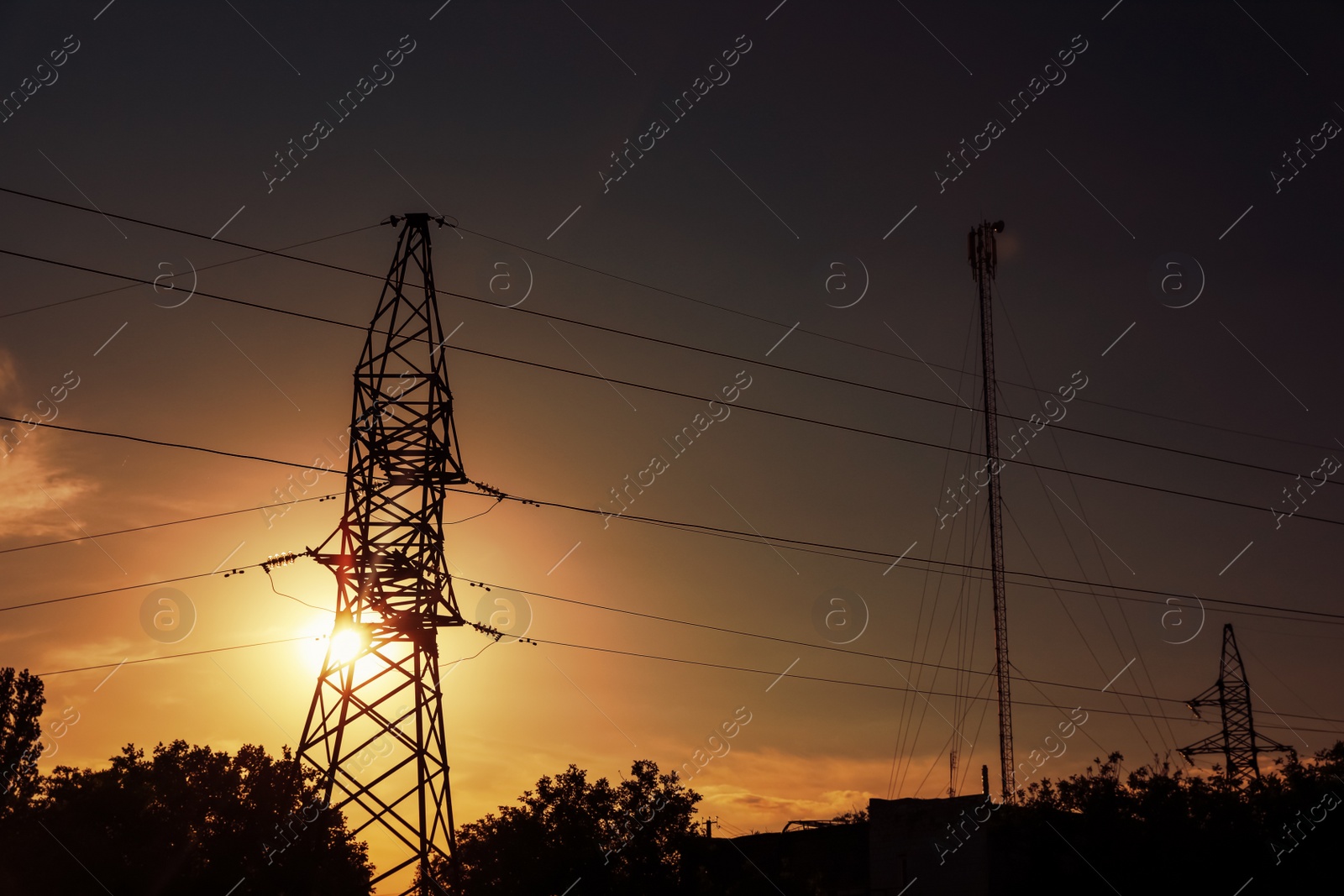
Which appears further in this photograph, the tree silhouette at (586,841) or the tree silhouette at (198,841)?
the tree silhouette at (586,841)

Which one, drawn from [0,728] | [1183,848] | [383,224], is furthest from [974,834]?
[0,728]

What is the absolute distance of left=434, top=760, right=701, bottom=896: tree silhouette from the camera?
5138 centimetres

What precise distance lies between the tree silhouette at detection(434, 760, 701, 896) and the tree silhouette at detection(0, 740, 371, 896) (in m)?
12.3

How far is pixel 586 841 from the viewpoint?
52.8m

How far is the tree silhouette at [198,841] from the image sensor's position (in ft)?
122

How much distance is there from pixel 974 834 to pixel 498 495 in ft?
111

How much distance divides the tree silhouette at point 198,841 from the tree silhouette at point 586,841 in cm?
1233

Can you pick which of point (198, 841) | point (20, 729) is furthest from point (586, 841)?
point (20, 729)

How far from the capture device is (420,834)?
37.4 m

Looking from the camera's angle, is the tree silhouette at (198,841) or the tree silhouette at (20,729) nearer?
the tree silhouette at (198,841)

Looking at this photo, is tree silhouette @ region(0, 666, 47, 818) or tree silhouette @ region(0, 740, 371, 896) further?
tree silhouette @ region(0, 666, 47, 818)

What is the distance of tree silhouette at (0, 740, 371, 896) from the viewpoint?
122 ft

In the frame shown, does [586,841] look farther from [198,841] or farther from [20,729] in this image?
[20,729]

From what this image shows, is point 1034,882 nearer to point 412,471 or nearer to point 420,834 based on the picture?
point 420,834
